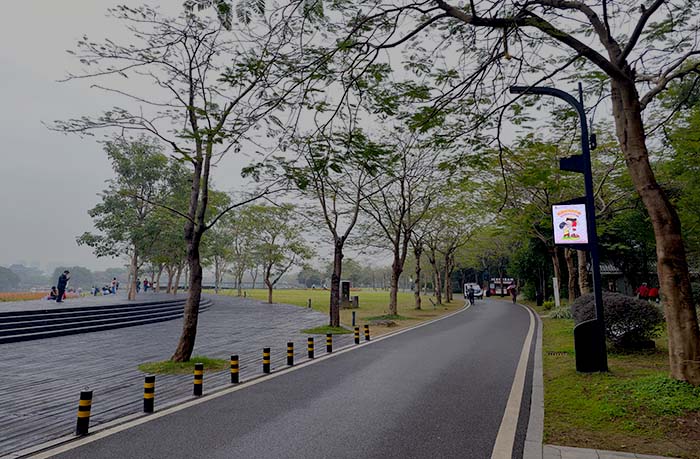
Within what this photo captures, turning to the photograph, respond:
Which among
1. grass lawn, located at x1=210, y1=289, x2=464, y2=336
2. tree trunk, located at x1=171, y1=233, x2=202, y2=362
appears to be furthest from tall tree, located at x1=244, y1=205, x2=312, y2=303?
tree trunk, located at x1=171, y1=233, x2=202, y2=362

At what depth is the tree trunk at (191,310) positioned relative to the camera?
10297mm

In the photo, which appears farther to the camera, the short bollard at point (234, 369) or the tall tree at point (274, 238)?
the tall tree at point (274, 238)

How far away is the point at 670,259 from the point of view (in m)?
6.43

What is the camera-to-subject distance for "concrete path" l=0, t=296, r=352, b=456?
6.29 metres

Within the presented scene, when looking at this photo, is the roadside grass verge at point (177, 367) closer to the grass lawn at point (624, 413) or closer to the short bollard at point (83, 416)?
the short bollard at point (83, 416)

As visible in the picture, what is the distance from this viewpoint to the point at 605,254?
110 ft

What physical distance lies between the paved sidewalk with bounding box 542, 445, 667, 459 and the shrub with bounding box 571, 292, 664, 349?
248 inches

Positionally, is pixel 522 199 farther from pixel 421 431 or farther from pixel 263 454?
pixel 263 454

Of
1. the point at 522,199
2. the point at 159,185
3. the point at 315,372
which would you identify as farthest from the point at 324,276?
the point at 315,372

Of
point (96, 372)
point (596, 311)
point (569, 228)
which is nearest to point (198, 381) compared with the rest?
point (96, 372)

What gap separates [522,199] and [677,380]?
17.6 m

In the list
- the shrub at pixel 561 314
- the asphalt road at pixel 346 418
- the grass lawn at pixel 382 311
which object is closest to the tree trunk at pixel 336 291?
the grass lawn at pixel 382 311

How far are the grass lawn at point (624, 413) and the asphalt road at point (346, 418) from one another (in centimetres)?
64

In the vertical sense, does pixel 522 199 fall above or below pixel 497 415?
above
